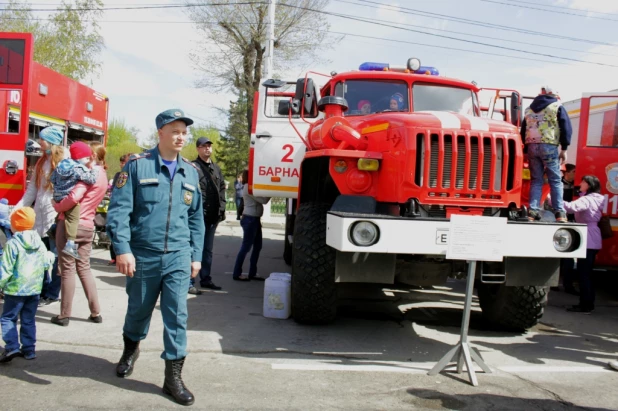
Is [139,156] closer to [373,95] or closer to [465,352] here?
[465,352]

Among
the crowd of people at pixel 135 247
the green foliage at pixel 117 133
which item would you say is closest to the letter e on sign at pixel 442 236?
the crowd of people at pixel 135 247

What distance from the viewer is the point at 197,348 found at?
Answer: 16.1ft

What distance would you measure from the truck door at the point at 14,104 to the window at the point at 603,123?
8.33m

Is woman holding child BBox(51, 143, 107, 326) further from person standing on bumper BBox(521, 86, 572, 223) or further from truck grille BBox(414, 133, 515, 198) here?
person standing on bumper BBox(521, 86, 572, 223)

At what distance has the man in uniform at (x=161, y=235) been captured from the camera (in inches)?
151

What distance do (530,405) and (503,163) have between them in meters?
2.06

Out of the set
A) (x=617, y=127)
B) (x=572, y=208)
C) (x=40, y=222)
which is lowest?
(x=40, y=222)

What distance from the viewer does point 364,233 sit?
4566mm

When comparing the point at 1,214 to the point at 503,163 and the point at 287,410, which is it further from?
the point at 503,163

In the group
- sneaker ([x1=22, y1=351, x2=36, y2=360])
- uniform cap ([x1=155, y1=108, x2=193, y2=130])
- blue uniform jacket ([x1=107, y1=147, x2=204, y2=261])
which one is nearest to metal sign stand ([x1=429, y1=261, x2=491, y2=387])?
blue uniform jacket ([x1=107, y1=147, x2=204, y2=261])

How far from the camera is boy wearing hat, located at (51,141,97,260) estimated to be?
5.40m

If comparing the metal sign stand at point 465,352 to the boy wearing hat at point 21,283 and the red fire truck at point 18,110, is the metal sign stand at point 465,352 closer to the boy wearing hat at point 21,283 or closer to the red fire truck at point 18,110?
the boy wearing hat at point 21,283

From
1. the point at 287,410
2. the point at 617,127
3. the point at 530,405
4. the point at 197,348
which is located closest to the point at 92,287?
the point at 197,348

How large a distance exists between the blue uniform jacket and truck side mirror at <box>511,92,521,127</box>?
4.29 metres
